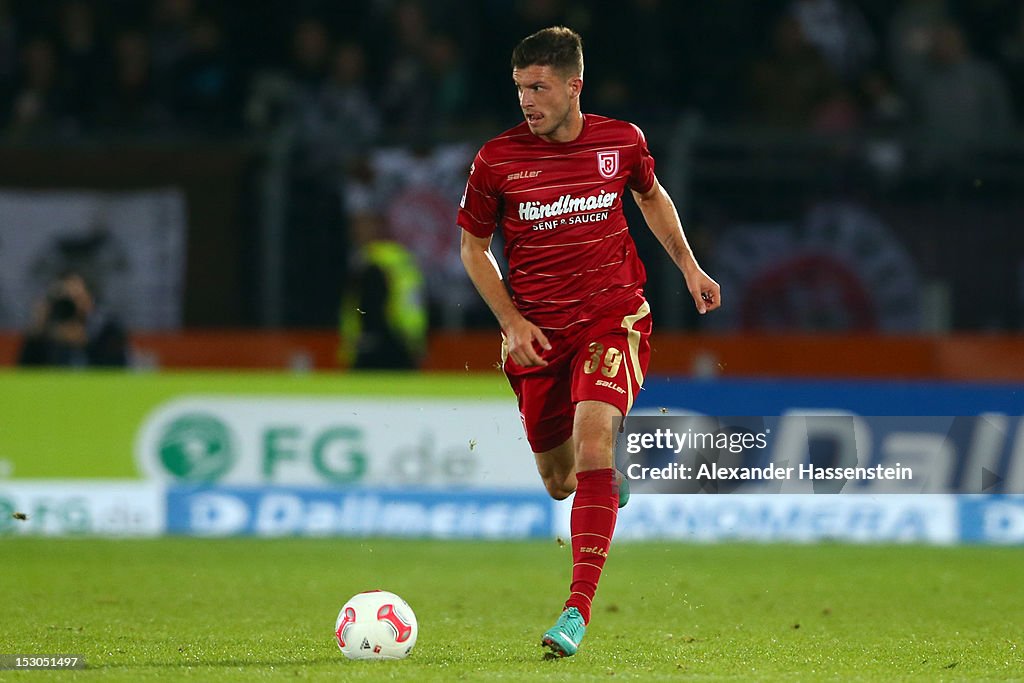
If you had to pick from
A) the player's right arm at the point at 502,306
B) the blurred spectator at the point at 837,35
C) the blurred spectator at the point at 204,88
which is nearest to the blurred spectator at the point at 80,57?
the blurred spectator at the point at 204,88

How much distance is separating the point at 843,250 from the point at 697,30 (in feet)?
9.08

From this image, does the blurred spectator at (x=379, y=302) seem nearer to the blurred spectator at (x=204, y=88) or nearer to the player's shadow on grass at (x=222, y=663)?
the blurred spectator at (x=204, y=88)

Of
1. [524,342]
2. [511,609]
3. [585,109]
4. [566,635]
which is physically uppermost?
[585,109]

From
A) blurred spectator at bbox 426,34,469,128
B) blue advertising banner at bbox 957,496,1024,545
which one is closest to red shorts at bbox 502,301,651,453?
blue advertising banner at bbox 957,496,1024,545

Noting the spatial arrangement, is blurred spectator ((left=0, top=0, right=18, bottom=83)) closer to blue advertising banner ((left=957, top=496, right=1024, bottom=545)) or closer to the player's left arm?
blue advertising banner ((left=957, top=496, right=1024, bottom=545))

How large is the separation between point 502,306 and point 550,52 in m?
0.99

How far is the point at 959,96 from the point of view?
1412cm

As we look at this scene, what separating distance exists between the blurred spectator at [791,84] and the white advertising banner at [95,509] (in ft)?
20.2

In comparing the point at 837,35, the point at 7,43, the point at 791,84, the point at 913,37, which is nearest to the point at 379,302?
the point at 791,84

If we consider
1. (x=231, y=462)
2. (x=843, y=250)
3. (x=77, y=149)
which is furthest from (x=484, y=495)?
(x=77, y=149)

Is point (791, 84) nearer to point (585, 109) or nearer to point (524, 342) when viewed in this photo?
point (585, 109)

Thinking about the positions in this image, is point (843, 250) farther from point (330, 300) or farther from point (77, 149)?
point (77, 149)

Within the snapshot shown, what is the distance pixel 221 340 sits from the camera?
13.4 meters

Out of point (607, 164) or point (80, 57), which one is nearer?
point (607, 164)
